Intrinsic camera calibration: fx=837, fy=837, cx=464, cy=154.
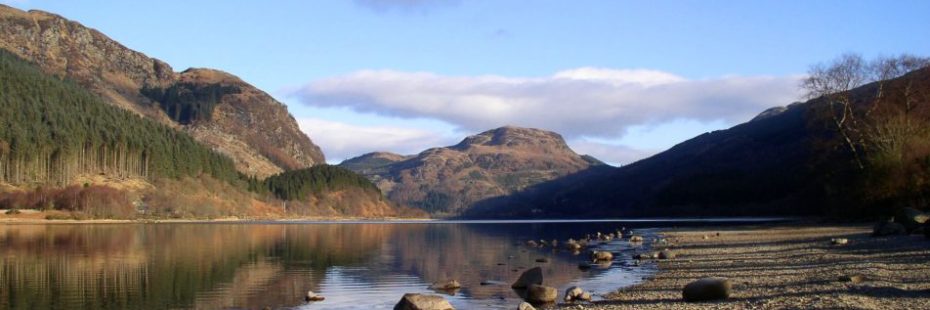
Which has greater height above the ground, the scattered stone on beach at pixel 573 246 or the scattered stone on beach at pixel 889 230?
the scattered stone on beach at pixel 889 230

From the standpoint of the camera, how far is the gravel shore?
26000mm

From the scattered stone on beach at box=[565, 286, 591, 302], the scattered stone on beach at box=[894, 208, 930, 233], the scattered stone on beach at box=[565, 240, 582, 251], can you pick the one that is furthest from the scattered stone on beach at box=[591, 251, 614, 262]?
the scattered stone on beach at box=[565, 286, 591, 302]

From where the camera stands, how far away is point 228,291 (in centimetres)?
4044

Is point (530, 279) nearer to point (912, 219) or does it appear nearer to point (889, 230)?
point (889, 230)

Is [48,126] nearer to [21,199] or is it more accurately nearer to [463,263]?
[21,199]

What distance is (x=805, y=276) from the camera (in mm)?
35031

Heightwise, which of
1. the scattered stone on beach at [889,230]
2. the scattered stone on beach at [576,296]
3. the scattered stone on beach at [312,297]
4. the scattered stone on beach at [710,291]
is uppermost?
the scattered stone on beach at [889,230]

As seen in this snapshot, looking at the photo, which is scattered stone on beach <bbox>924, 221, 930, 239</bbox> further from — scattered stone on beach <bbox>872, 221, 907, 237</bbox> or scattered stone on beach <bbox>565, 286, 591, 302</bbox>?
scattered stone on beach <bbox>565, 286, 591, 302</bbox>

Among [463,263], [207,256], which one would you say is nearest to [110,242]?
[207,256]

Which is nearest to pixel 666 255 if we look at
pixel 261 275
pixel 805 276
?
pixel 805 276

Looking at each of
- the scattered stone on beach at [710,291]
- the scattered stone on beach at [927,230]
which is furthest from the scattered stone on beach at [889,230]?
the scattered stone on beach at [710,291]

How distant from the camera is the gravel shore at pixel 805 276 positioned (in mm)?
26000

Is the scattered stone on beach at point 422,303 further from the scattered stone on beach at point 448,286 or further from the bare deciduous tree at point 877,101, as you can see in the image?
the bare deciduous tree at point 877,101

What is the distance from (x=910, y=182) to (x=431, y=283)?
152 feet
